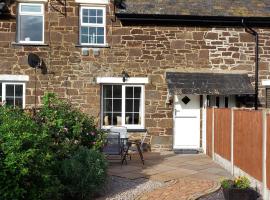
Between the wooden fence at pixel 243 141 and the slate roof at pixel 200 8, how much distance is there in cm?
388

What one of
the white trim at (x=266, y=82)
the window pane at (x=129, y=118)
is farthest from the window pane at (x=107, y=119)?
the white trim at (x=266, y=82)

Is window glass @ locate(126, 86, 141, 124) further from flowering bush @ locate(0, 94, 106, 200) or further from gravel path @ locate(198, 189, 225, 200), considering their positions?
gravel path @ locate(198, 189, 225, 200)

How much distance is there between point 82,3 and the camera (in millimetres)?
15484

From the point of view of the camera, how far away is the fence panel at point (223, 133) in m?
11.1

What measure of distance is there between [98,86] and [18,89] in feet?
8.76

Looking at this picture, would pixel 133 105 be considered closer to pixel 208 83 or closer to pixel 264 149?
pixel 208 83

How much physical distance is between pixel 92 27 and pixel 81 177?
321 inches

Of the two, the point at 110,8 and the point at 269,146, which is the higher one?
the point at 110,8

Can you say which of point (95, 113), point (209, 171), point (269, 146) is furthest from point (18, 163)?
point (95, 113)

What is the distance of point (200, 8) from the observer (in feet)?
51.7

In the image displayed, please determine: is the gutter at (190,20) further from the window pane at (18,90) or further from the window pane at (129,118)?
the window pane at (18,90)

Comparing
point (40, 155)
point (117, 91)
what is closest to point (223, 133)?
point (117, 91)

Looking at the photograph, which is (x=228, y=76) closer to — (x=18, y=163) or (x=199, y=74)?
(x=199, y=74)

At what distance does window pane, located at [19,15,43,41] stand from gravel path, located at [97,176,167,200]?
707 centimetres
